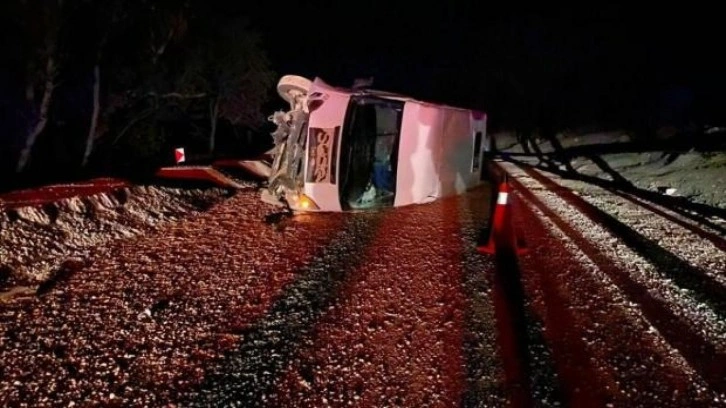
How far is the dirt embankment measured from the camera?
5.54 metres

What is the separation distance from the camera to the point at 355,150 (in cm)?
852

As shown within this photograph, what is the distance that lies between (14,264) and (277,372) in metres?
3.73

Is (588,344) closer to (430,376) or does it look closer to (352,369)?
(430,376)

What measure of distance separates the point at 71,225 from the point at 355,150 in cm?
428

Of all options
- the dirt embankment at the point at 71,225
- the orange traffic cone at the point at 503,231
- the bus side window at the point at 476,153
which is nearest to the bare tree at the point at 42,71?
the dirt embankment at the point at 71,225

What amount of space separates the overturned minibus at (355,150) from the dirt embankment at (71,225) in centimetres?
180

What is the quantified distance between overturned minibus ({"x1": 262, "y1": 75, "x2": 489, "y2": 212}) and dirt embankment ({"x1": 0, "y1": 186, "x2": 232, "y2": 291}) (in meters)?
1.80

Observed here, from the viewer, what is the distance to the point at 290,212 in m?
8.30

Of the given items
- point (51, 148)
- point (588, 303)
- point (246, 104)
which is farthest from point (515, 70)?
point (588, 303)

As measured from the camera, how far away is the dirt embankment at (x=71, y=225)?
554 cm

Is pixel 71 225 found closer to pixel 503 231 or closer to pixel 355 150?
pixel 355 150

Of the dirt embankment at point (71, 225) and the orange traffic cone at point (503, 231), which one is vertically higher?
the orange traffic cone at point (503, 231)

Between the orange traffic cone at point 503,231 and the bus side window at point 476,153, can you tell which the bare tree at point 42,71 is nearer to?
the bus side window at point 476,153

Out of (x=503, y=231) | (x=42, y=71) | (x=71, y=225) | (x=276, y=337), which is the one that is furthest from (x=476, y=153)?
(x=42, y=71)
